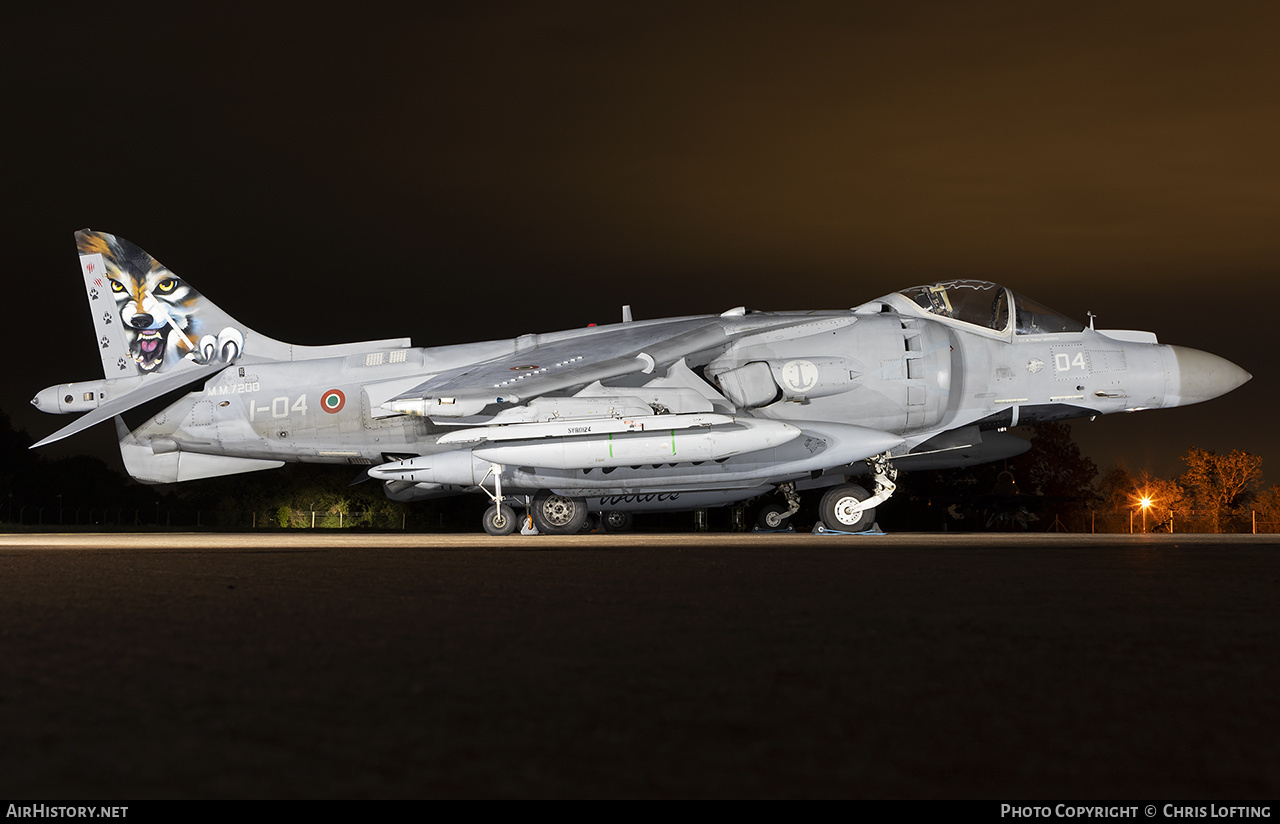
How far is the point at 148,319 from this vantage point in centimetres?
1841

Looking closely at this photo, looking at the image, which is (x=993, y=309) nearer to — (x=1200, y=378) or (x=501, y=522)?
(x=1200, y=378)

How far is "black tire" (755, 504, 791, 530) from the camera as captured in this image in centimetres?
1964

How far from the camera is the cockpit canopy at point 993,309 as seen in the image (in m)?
16.4

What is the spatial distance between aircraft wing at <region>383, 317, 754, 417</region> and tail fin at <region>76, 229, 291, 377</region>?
4.10 m

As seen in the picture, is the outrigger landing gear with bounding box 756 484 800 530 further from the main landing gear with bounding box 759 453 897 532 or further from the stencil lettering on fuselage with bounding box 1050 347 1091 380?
the stencil lettering on fuselage with bounding box 1050 347 1091 380

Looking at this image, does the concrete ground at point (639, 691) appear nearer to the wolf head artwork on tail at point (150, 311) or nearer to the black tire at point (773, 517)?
the wolf head artwork on tail at point (150, 311)

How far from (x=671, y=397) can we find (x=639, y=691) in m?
12.6

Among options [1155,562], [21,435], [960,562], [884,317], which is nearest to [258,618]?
[960,562]

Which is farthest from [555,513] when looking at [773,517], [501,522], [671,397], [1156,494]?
[1156,494]

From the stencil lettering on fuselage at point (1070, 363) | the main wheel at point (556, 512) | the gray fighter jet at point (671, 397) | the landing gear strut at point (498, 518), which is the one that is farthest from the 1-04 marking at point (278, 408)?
the stencil lettering on fuselage at point (1070, 363)

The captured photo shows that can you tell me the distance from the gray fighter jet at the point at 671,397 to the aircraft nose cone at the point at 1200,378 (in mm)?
29

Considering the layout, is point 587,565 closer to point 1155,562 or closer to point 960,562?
point 960,562

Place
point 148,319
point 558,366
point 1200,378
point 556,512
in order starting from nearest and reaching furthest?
point 558,366
point 1200,378
point 556,512
point 148,319

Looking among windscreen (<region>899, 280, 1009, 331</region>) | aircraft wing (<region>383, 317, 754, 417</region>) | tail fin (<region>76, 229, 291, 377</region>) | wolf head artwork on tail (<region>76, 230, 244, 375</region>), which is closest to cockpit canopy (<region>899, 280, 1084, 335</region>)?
windscreen (<region>899, 280, 1009, 331</region>)
